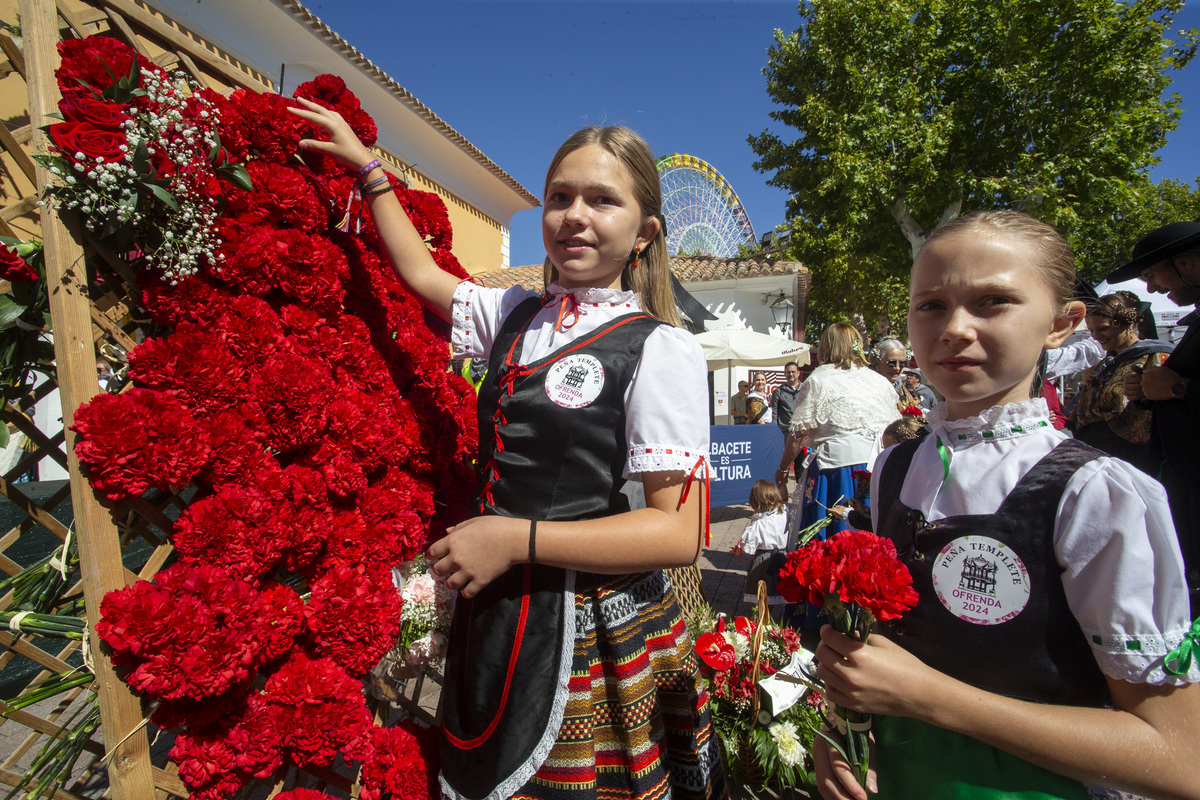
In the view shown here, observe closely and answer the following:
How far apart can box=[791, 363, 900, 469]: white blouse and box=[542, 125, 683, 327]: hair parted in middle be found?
2882mm

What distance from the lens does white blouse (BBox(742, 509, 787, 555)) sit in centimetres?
404

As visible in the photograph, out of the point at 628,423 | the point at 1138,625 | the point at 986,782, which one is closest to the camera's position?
the point at 1138,625

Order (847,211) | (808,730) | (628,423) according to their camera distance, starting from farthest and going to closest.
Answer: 1. (847,211)
2. (808,730)
3. (628,423)

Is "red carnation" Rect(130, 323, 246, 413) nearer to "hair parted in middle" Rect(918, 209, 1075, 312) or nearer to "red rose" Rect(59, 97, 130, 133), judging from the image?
"red rose" Rect(59, 97, 130, 133)

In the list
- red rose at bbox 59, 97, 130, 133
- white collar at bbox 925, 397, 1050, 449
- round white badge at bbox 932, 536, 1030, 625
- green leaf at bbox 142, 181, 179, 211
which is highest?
red rose at bbox 59, 97, 130, 133

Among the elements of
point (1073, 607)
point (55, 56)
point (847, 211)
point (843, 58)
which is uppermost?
point (843, 58)

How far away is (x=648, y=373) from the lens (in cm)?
114

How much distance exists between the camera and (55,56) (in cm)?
104

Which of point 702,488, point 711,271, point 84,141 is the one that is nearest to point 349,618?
point 702,488

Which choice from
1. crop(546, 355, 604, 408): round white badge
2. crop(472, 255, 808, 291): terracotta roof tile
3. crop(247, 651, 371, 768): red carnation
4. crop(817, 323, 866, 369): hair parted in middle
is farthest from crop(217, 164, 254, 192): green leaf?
crop(472, 255, 808, 291): terracotta roof tile

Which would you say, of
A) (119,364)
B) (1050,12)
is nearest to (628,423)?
(119,364)

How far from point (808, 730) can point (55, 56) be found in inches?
123

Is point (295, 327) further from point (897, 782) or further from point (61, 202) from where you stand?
point (897, 782)

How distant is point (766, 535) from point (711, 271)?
40.0 ft
